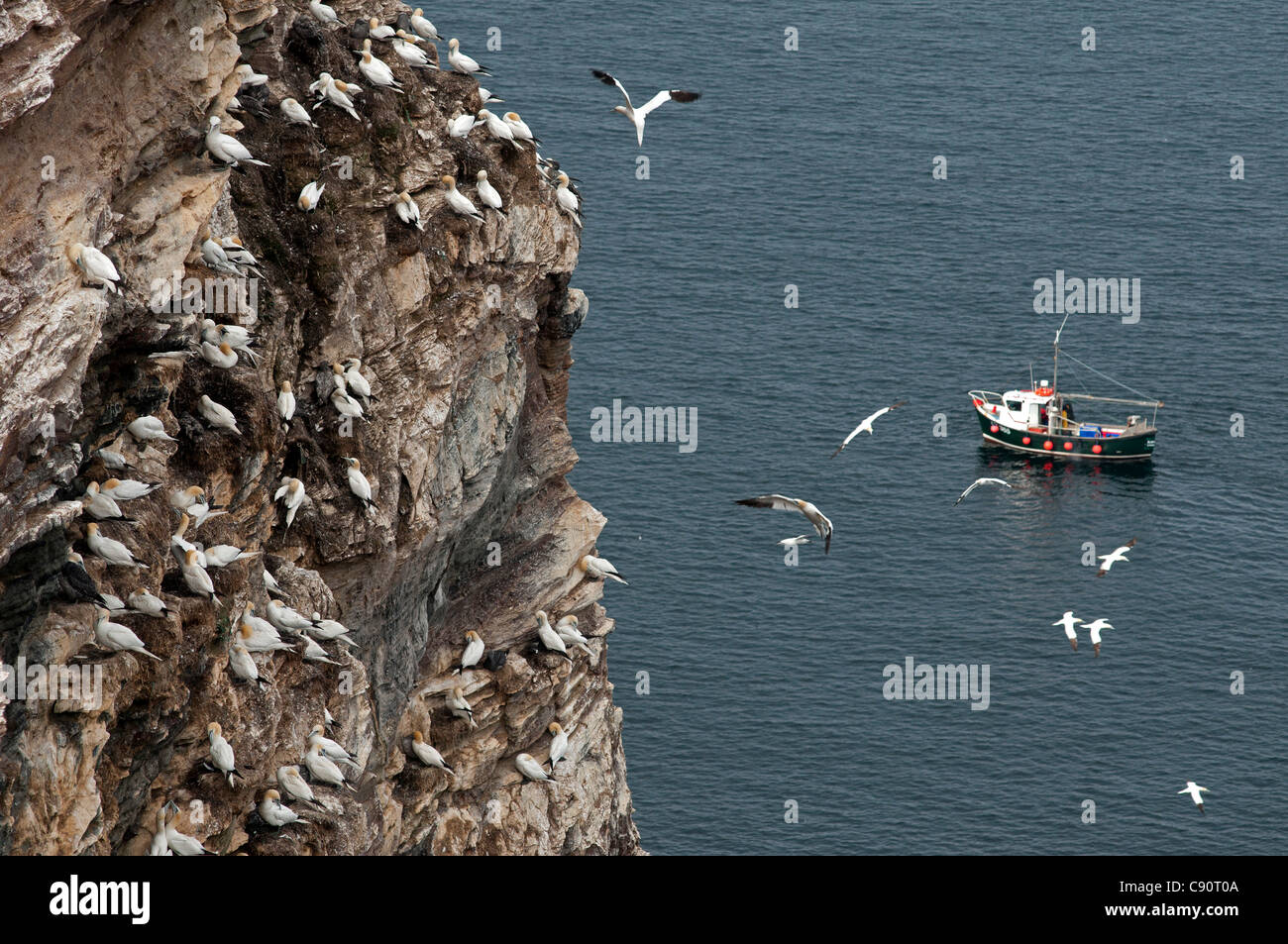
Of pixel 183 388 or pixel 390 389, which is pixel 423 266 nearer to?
pixel 390 389

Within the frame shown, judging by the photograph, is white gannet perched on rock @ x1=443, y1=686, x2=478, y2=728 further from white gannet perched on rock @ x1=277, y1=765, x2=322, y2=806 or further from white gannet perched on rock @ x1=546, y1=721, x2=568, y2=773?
white gannet perched on rock @ x1=277, y1=765, x2=322, y2=806

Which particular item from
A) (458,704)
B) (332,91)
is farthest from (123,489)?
(458,704)

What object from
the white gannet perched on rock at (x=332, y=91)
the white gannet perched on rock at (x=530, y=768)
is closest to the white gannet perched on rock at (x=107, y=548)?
the white gannet perched on rock at (x=332, y=91)

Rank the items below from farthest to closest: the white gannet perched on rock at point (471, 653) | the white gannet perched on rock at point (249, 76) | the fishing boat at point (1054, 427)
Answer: the fishing boat at point (1054, 427)
the white gannet perched on rock at point (471, 653)
the white gannet perched on rock at point (249, 76)

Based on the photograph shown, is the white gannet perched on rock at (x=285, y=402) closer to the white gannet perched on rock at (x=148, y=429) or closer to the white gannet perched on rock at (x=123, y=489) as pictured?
the white gannet perched on rock at (x=148, y=429)

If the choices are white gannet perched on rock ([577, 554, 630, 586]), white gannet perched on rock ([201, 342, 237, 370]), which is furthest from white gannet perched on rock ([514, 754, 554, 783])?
white gannet perched on rock ([201, 342, 237, 370])

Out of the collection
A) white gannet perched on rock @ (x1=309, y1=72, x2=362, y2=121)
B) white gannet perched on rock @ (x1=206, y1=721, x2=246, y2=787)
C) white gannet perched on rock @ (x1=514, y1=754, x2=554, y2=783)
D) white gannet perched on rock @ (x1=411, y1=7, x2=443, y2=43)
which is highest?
white gannet perched on rock @ (x1=411, y1=7, x2=443, y2=43)
